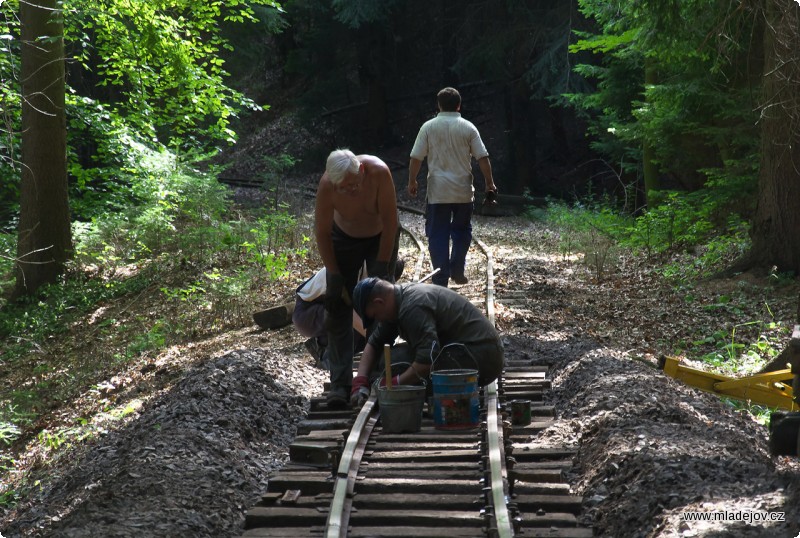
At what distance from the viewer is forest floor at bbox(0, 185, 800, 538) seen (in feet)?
14.9

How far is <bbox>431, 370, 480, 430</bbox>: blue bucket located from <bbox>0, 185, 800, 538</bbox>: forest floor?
1.85ft

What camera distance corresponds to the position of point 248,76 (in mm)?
44531

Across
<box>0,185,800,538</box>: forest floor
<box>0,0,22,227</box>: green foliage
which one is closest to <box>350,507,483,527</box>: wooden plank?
<box>0,185,800,538</box>: forest floor

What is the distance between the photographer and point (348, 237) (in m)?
6.92

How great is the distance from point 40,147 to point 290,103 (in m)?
28.2

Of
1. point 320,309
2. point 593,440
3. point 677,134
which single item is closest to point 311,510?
point 593,440

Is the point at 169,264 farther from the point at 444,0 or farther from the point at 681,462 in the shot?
the point at 444,0

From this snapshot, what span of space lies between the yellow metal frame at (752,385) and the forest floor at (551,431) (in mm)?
127

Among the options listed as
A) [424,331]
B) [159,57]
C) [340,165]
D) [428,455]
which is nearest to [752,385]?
[424,331]

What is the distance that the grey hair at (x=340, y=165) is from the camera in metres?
6.15

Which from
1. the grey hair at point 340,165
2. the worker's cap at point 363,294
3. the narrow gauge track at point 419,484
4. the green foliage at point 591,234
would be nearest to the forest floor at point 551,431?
the narrow gauge track at point 419,484

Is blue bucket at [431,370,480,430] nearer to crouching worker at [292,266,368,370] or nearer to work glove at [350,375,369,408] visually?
work glove at [350,375,369,408]

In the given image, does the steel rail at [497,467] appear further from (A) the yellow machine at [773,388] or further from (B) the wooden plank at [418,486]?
(A) the yellow machine at [773,388]

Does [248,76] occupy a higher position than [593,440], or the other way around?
[248,76]
